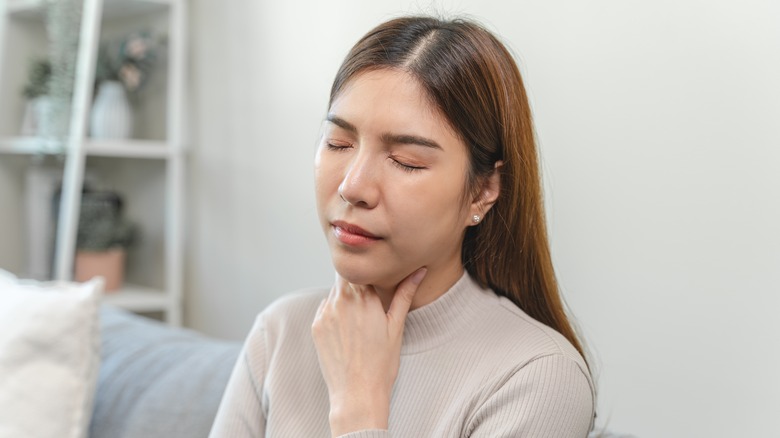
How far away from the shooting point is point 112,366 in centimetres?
158

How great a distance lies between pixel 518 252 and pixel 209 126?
5.22 feet

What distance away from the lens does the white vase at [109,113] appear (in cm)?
253

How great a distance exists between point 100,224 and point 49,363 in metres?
1.16

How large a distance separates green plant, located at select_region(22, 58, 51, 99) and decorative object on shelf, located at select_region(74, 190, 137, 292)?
35cm

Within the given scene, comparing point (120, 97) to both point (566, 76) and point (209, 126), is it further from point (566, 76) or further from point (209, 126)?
point (566, 76)

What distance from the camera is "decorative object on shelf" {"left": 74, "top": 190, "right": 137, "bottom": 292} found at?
2.53m

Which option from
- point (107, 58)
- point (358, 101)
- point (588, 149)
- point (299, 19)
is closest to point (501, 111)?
point (358, 101)

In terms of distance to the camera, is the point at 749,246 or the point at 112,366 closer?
the point at 749,246

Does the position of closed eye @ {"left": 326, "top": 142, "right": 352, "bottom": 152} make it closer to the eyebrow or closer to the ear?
the eyebrow

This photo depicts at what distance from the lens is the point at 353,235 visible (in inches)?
42.4

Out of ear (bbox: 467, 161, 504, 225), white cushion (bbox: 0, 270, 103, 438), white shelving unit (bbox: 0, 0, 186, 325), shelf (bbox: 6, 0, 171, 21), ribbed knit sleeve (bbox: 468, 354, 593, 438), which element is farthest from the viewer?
shelf (bbox: 6, 0, 171, 21)

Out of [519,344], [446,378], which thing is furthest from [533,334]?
[446,378]

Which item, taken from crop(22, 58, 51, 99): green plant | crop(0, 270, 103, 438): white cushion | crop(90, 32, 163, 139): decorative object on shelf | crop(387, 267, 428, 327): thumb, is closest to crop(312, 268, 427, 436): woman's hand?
crop(387, 267, 428, 327): thumb


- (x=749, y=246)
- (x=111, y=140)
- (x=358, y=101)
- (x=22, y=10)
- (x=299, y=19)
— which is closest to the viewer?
(x=358, y=101)
